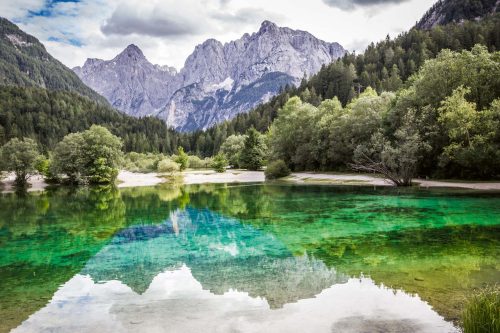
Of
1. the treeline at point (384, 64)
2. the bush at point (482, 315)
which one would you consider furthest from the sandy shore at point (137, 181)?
the bush at point (482, 315)

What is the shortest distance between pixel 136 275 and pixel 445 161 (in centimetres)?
3947

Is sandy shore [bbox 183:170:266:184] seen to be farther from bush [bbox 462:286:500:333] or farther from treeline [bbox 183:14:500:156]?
bush [bbox 462:286:500:333]

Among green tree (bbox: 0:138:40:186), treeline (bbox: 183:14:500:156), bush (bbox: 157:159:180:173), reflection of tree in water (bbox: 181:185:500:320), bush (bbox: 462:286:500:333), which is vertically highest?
treeline (bbox: 183:14:500:156)

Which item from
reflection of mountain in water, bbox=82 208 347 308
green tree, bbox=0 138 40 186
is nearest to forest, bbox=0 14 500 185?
green tree, bbox=0 138 40 186

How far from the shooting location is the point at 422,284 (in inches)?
497

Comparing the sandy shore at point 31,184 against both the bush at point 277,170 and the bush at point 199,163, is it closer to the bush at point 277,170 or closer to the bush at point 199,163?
the bush at point 277,170

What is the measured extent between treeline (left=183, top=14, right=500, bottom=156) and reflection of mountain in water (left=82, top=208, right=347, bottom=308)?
118392 millimetres

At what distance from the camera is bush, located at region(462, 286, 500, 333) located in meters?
6.93

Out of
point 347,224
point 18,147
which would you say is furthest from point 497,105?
point 18,147

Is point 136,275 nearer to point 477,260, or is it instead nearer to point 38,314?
point 38,314

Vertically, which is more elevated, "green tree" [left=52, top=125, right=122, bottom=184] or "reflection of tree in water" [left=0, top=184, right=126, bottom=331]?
"green tree" [left=52, top=125, right=122, bottom=184]

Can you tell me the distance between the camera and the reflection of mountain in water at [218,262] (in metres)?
13.4

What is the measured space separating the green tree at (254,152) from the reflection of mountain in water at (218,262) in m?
76.1

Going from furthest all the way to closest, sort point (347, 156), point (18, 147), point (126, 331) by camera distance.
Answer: point (18, 147) → point (347, 156) → point (126, 331)
